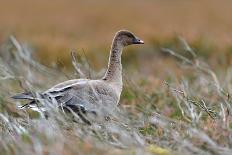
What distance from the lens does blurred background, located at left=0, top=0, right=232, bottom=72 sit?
1975 cm

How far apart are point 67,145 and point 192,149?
2.83 ft

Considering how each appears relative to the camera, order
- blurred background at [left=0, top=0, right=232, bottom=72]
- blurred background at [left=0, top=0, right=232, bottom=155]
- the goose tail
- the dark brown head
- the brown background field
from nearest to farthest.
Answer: blurred background at [left=0, top=0, right=232, bottom=155], the goose tail, the dark brown head, blurred background at [left=0, top=0, right=232, bottom=72], the brown background field

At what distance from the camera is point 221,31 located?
23766mm

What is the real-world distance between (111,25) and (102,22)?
3.13ft

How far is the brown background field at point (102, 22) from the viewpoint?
2120 cm

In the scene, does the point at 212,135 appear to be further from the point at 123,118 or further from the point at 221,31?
the point at 221,31

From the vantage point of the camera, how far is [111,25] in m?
26.3

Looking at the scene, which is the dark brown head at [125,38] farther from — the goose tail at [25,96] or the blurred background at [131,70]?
the goose tail at [25,96]

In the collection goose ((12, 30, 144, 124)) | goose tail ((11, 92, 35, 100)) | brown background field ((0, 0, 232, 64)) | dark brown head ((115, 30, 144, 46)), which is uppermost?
dark brown head ((115, 30, 144, 46))

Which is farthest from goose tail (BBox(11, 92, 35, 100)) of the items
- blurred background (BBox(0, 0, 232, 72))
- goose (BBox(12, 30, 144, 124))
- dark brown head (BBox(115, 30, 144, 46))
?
blurred background (BBox(0, 0, 232, 72))

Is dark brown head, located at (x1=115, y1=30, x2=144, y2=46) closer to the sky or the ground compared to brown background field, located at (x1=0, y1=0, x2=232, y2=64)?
closer to the sky

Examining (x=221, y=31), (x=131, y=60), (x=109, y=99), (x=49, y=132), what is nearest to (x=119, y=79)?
(x=109, y=99)

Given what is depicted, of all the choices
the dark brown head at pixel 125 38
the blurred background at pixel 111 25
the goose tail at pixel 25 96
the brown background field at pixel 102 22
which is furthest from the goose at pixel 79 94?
the brown background field at pixel 102 22

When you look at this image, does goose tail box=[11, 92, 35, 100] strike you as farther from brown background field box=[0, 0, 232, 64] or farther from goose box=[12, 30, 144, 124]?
brown background field box=[0, 0, 232, 64]
